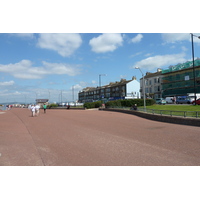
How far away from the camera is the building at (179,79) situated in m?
57.0

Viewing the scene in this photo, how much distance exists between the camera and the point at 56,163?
5547mm

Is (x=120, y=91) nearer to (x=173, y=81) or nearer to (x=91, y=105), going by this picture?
(x=173, y=81)

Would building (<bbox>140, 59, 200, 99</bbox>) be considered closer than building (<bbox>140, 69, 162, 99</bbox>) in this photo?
Yes

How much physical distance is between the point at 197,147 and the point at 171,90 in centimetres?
5925

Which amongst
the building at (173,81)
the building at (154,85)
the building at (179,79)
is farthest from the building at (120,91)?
the building at (179,79)

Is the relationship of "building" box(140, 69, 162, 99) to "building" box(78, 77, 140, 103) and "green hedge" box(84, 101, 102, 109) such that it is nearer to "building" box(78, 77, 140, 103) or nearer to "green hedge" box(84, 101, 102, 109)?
"building" box(78, 77, 140, 103)

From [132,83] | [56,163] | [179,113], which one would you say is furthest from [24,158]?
[132,83]

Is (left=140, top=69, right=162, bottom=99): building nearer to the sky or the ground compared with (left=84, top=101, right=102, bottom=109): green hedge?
nearer to the sky

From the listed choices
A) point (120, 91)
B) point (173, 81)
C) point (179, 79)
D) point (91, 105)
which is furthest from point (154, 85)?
point (91, 105)

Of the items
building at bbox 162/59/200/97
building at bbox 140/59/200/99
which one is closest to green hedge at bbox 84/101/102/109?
building at bbox 140/59/200/99

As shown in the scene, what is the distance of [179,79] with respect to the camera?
202 ft

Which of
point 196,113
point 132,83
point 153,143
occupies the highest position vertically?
point 132,83

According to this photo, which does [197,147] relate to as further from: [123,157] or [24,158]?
[24,158]

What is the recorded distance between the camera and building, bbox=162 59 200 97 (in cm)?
5700
